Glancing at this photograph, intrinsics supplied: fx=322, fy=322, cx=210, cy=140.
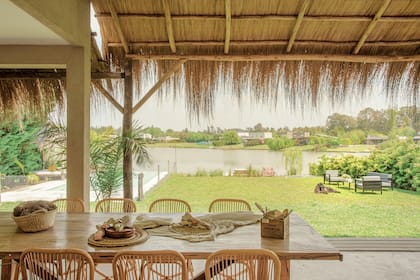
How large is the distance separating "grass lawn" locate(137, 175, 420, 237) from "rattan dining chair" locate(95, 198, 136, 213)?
1.27m

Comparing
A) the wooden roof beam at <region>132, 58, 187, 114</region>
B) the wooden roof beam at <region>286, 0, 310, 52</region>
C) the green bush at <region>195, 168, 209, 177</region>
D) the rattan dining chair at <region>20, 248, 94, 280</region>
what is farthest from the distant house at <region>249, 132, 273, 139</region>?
the rattan dining chair at <region>20, 248, 94, 280</region>

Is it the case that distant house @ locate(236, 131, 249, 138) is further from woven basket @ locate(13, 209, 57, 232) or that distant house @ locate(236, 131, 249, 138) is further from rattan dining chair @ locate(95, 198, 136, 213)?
woven basket @ locate(13, 209, 57, 232)

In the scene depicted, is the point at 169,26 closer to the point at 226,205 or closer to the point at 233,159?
the point at 233,159

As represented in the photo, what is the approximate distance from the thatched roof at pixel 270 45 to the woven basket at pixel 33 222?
2.25 metres

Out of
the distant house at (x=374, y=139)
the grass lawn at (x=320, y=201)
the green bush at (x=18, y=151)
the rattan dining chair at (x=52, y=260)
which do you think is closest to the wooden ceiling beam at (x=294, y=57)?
the distant house at (x=374, y=139)

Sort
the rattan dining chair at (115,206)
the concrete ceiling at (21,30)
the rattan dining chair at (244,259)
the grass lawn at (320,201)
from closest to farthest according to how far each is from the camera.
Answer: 1. the rattan dining chair at (244,259)
2. the concrete ceiling at (21,30)
3. the rattan dining chair at (115,206)
4. the grass lawn at (320,201)

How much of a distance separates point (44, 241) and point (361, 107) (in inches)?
150

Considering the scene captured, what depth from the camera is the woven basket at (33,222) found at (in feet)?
6.96

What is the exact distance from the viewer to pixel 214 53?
13.1ft

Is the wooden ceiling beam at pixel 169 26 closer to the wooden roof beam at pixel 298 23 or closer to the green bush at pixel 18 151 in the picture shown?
the wooden roof beam at pixel 298 23

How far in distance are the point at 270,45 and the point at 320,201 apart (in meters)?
2.23

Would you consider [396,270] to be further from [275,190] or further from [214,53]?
[214,53]

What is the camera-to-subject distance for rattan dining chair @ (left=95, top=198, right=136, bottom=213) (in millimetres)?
3048

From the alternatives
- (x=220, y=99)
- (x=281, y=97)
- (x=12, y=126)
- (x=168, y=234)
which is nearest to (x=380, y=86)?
(x=281, y=97)
